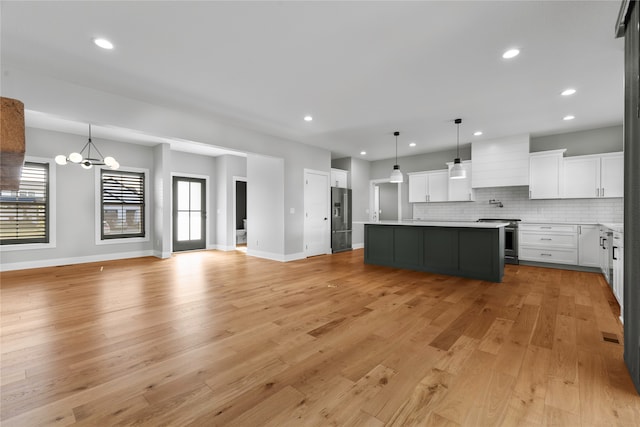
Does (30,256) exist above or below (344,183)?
below

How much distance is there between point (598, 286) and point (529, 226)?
1706 mm

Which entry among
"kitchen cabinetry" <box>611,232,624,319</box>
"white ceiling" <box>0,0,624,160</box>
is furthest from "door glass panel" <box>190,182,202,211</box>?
"kitchen cabinetry" <box>611,232,624,319</box>

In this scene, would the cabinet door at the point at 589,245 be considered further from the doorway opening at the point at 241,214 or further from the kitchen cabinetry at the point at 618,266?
the doorway opening at the point at 241,214

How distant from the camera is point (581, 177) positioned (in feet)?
17.7

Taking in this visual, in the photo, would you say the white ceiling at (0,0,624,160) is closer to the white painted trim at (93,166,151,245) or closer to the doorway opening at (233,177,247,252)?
the white painted trim at (93,166,151,245)

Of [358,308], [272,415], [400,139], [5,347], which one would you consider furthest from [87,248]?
[400,139]

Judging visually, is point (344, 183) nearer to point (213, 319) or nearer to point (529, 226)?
point (529, 226)

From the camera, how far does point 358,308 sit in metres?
3.31

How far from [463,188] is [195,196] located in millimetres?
7023

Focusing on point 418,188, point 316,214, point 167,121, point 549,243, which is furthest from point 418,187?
point 167,121

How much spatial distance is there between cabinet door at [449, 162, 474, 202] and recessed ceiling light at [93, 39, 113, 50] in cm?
656

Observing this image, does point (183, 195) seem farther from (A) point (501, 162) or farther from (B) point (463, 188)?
(A) point (501, 162)

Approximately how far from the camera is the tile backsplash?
548 centimetres

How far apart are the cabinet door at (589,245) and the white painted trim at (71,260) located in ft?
29.9
